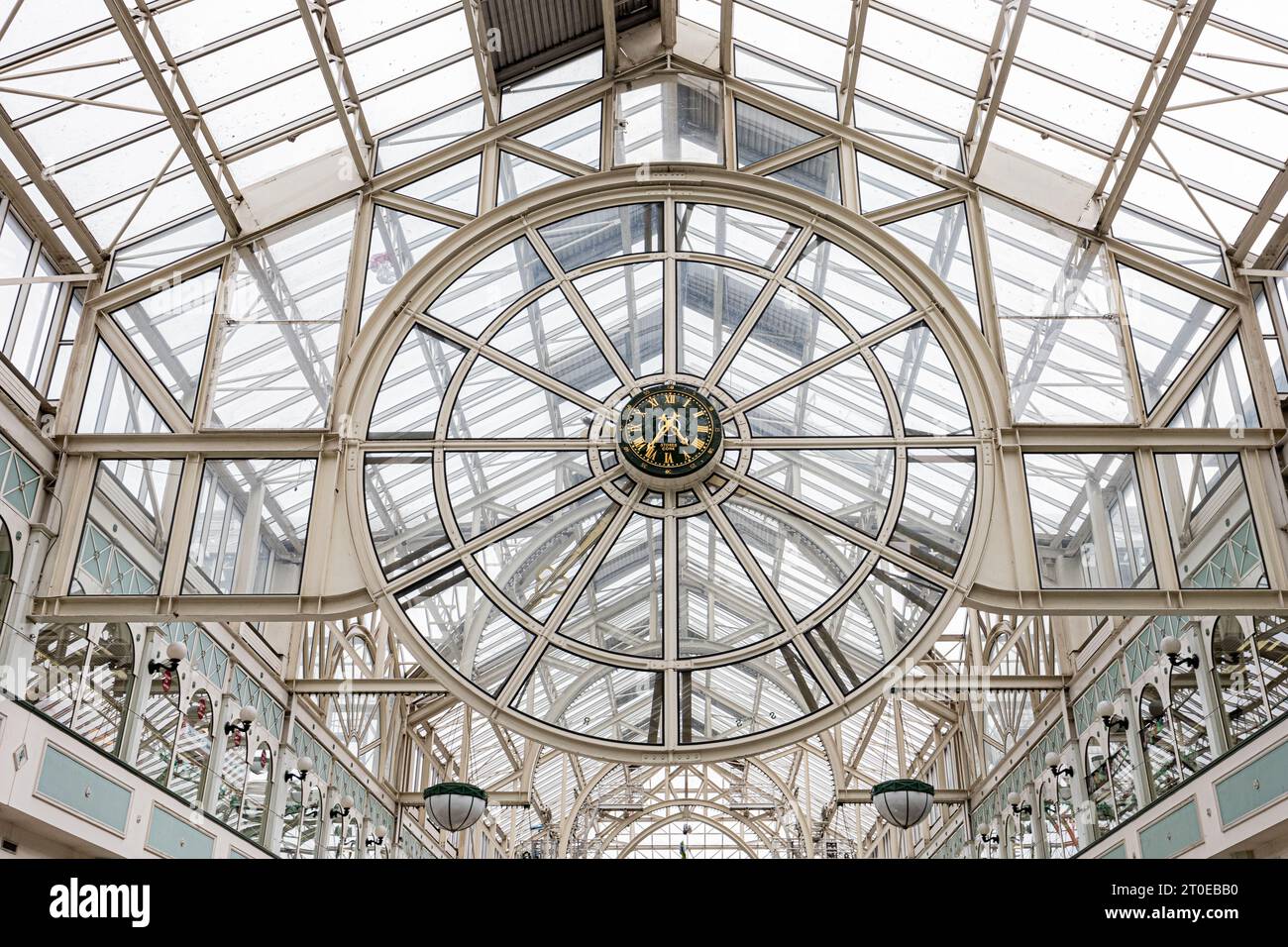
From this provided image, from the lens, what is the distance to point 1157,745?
1025 inches

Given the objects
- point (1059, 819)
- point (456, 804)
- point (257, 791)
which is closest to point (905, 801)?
point (456, 804)

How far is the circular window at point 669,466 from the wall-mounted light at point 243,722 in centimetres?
860

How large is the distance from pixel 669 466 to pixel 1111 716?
1346cm

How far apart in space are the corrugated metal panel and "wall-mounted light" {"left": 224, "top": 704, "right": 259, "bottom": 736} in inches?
561

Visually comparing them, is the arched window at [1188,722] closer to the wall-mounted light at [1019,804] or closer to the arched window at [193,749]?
the wall-mounted light at [1019,804]

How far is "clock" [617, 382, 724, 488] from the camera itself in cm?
2012

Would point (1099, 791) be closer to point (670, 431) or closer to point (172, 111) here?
point (670, 431)

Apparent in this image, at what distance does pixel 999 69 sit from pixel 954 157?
2263 millimetres

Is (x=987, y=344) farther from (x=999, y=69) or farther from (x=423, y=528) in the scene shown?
(x=423, y=528)

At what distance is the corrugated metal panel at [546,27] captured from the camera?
22.9 metres

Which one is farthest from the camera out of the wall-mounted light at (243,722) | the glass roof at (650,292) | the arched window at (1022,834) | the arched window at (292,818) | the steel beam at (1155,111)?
the arched window at (1022,834)

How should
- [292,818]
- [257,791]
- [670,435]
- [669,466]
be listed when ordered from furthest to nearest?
1. [292,818]
2. [257,791]
3. [670,435]
4. [669,466]

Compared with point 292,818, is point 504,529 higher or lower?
higher

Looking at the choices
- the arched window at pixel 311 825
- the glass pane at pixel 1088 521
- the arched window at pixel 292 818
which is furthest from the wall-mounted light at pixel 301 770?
the glass pane at pixel 1088 521
